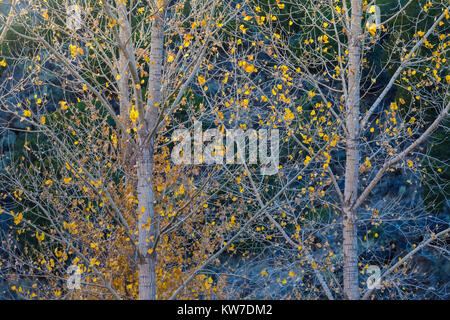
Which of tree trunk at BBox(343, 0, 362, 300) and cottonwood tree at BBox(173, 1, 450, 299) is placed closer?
cottonwood tree at BBox(173, 1, 450, 299)

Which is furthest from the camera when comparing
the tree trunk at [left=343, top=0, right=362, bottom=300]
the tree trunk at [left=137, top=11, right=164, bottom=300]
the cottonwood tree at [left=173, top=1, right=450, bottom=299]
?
the tree trunk at [left=343, top=0, right=362, bottom=300]

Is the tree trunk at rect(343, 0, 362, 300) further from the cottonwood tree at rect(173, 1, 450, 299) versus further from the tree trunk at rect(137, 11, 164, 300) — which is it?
the tree trunk at rect(137, 11, 164, 300)

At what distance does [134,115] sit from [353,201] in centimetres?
369

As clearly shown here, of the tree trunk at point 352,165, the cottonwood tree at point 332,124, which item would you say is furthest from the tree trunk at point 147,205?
the tree trunk at point 352,165

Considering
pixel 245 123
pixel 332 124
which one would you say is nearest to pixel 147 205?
pixel 245 123

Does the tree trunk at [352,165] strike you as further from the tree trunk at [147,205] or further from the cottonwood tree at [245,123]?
the tree trunk at [147,205]

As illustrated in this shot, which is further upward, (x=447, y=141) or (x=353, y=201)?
(x=447, y=141)

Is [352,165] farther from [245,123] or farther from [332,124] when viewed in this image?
[332,124]

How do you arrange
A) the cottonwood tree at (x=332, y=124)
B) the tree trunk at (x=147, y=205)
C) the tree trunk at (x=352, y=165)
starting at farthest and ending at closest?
the tree trunk at (x=352, y=165) < the cottonwood tree at (x=332, y=124) < the tree trunk at (x=147, y=205)

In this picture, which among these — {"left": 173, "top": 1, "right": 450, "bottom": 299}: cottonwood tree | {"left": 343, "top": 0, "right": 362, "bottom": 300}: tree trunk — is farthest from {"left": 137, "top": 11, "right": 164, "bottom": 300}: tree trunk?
{"left": 343, "top": 0, "right": 362, "bottom": 300}: tree trunk
